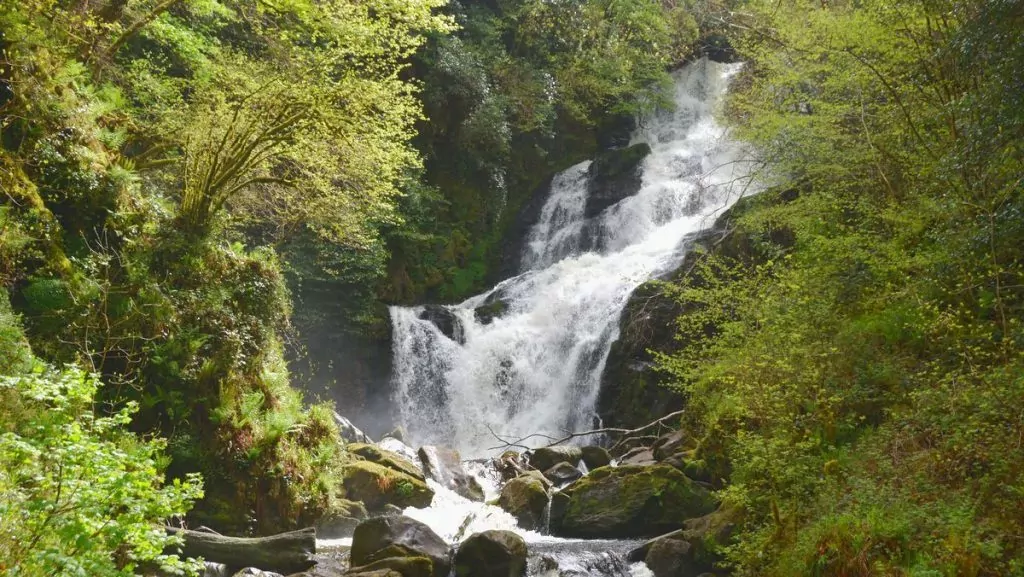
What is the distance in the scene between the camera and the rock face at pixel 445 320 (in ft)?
59.7

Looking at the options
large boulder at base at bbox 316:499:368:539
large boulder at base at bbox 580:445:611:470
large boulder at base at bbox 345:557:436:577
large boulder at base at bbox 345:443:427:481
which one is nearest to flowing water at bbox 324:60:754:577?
large boulder at base at bbox 345:443:427:481

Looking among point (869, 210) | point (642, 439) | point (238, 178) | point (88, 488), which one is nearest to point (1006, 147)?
point (869, 210)

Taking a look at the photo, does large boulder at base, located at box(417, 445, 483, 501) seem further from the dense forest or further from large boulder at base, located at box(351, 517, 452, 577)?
large boulder at base, located at box(351, 517, 452, 577)

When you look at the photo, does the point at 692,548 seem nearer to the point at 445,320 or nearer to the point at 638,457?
the point at 638,457

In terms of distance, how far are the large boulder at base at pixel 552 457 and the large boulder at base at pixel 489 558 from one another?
4626 millimetres

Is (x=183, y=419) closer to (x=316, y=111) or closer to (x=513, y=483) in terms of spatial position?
(x=316, y=111)

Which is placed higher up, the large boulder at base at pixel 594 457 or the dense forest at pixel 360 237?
the dense forest at pixel 360 237

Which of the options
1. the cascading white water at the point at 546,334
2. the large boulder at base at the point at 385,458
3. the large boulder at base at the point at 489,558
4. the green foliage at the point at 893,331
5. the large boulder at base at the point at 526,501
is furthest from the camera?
the cascading white water at the point at 546,334

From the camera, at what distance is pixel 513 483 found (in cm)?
1135

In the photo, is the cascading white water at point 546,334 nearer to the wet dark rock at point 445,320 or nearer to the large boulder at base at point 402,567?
the wet dark rock at point 445,320

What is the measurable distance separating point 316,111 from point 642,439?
29.2ft

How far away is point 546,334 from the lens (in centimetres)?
1734

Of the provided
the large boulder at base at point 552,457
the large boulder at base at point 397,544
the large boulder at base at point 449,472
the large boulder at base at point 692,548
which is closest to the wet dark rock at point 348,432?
the large boulder at base at point 449,472

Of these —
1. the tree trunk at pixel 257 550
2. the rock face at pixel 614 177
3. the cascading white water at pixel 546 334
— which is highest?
the rock face at pixel 614 177
